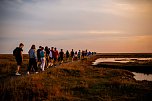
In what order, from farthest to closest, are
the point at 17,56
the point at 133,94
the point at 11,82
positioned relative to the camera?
the point at 17,56
the point at 133,94
the point at 11,82

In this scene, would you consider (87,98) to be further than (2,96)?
Yes

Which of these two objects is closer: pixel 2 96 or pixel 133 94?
pixel 2 96

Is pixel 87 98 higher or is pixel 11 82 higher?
pixel 11 82

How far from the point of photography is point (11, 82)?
567 inches

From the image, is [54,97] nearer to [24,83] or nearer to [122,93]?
[24,83]

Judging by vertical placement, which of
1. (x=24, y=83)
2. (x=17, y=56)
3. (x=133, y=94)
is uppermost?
(x=17, y=56)

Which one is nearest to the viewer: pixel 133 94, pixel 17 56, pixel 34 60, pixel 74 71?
pixel 133 94

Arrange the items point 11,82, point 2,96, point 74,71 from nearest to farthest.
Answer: point 2,96, point 11,82, point 74,71

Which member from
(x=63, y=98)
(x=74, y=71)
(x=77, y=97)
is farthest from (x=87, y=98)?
(x=74, y=71)

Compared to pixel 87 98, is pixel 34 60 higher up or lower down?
higher up

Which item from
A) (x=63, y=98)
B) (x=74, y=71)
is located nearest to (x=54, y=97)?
(x=63, y=98)

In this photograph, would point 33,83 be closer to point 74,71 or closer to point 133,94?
point 133,94

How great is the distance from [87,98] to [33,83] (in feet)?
10.3

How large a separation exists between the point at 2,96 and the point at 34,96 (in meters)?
1.58
